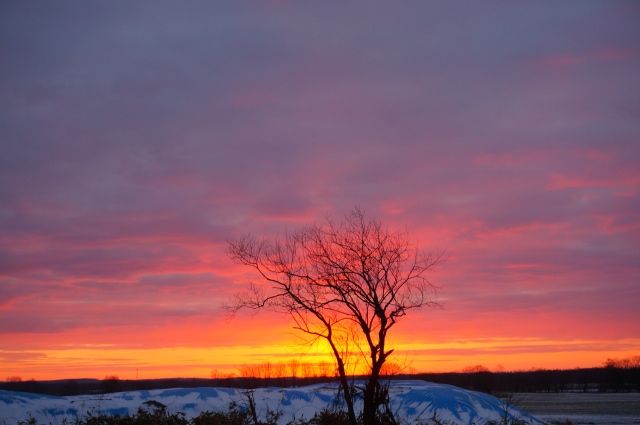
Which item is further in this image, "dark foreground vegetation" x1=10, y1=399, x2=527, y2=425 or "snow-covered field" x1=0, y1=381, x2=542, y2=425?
"snow-covered field" x1=0, y1=381, x2=542, y2=425

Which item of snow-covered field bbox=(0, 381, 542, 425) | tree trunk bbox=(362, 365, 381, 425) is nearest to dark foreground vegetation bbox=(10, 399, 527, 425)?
tree trunk bbox=(362, 365, 381, 425)

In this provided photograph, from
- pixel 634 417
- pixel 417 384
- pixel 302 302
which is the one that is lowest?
pixel 634 417

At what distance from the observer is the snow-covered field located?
18922 millimetres

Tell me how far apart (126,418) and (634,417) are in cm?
3103

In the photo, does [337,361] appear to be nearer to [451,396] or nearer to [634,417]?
[451,396]

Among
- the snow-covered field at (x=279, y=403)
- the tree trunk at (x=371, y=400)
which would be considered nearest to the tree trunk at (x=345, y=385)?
the tree trunk at (x=371, y=400)

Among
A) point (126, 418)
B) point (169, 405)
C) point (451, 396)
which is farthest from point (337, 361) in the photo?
point (169, 405)

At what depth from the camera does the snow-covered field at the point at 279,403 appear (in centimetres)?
1892

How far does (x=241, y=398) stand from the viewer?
777 inches

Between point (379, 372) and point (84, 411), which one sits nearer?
point (379, 372)

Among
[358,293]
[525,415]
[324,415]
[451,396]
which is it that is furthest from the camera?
[451,396]

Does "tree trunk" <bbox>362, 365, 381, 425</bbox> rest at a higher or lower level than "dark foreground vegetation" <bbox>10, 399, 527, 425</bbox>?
higher

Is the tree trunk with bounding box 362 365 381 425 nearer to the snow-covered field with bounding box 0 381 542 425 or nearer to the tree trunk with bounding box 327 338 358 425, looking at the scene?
the tree trunk with bounding box 327 338 358 425

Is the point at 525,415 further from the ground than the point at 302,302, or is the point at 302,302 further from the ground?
the point at 302,302
